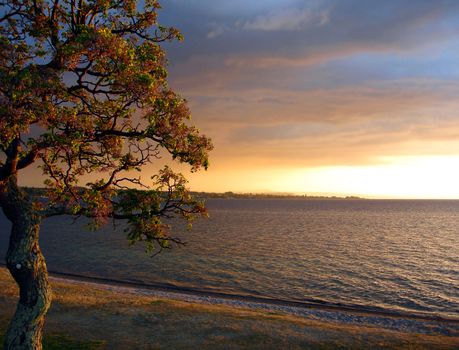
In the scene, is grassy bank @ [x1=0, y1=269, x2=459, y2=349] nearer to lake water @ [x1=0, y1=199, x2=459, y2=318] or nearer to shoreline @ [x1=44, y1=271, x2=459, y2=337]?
shoreline @ [x1=44, y1=271, x2=459, y2=337]

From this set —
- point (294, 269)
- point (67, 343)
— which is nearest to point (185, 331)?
point (67, 343)

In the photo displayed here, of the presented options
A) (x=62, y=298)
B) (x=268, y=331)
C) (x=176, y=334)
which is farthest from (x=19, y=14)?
(x=62, y=298)

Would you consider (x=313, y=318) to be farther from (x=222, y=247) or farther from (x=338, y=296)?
(x=222, y=247)

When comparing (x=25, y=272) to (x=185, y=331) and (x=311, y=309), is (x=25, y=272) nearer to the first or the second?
(x=185, y=331)

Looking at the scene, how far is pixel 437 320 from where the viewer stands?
35750mm

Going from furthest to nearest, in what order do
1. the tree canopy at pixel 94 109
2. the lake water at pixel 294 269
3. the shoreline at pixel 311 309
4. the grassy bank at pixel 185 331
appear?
the lake water at pixel 294 269
the shoreline at pixel 311 309
the grassy bank at pixel 185 331
the tree canopy at pixel 94 109

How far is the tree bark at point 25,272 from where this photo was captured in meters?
15.4

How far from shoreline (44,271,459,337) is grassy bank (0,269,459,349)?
682 centimetres

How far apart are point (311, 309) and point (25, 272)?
96.0ft

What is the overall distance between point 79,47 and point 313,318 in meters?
29.5

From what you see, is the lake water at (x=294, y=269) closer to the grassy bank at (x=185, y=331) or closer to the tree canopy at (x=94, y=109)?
the grassy bank at (x=185, y=331)

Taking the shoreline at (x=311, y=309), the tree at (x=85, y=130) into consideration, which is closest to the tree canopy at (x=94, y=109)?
the tree at (x=85, y=130)

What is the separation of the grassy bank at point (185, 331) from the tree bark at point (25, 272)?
5.37 m

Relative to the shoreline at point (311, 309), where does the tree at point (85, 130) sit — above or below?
above
